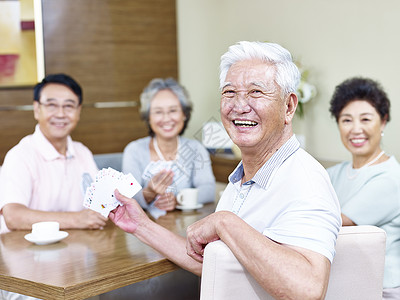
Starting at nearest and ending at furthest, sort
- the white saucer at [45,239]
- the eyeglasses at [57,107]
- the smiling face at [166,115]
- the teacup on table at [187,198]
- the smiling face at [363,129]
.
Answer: the white saucer at [45,239] < the smiling face at [363,129] < the teacup on table at [187,198] < the eyeglasses at [57,107] < the smiling face at [166,115]

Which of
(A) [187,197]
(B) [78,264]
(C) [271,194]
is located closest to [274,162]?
(C) [271,194]

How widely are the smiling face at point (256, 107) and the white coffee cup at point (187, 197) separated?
44.9 inches

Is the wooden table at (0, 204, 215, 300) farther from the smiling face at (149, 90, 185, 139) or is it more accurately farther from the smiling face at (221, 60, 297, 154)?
the smiling face at (149, 90, 185, 139)

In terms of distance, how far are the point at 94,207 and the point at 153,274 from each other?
0.98ft

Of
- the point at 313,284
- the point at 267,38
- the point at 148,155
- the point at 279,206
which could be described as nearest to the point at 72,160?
the point at 148,155

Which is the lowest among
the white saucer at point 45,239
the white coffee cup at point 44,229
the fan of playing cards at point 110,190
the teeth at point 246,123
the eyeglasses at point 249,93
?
the white saucer at point 45,239

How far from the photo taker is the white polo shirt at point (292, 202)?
1309 millimetres

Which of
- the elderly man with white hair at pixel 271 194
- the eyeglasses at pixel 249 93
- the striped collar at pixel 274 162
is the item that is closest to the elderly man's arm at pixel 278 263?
the elderly man with white hair at pixel 271 194

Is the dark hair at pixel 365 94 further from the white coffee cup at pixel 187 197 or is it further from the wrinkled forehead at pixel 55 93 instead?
the wrinkled forehead at pixel 55 93

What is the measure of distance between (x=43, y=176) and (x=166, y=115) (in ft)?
2.51

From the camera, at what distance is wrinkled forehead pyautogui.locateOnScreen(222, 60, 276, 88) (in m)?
1.50

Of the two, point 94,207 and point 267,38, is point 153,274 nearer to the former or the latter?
point 94,207

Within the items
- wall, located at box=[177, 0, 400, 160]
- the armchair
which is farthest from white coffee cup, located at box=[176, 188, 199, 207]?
wall, located at box=[177, 0, 400, 160]

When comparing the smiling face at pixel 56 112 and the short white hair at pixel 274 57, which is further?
the smiling face at pixel 56 112
